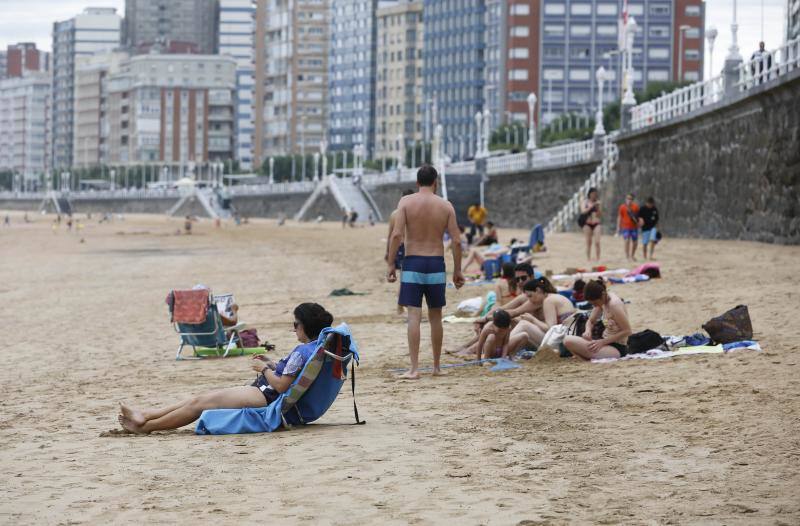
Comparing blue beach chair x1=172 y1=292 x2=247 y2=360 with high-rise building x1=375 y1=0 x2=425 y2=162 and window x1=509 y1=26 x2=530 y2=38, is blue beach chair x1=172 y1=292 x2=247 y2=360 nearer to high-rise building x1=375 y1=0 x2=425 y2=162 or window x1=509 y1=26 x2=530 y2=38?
window x1=509 y1=26 x2=530 y2=38

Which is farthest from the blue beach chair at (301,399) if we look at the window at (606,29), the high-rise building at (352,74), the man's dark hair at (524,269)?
the high-rise building at (352,74)

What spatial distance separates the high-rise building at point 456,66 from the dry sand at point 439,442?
128 m

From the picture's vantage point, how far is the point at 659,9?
130 meters

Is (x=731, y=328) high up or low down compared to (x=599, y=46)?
down

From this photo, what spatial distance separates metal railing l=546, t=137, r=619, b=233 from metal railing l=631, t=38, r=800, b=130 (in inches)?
93.9

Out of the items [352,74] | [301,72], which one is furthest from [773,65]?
[301,72]

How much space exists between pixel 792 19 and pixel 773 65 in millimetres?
20435

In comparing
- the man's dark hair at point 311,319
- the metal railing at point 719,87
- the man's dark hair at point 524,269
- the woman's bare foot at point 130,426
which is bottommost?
the woman's bare foot at point 130,426

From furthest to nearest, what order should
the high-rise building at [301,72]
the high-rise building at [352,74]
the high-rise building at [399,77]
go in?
1. the high-rise building at [301,72]
2. the high-rise building at [352,74]
3. the high-rise building at [399,77]

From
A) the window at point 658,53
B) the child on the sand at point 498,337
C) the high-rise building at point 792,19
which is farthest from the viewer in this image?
the window at point 658,53

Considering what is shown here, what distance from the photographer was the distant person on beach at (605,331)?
40.0ft

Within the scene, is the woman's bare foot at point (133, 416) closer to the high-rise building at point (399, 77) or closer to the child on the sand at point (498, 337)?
the child on the sand at point (498, 337)

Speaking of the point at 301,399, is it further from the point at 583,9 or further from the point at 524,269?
the point at 583,9

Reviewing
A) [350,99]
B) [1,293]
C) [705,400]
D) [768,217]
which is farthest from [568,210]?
[350,99]
